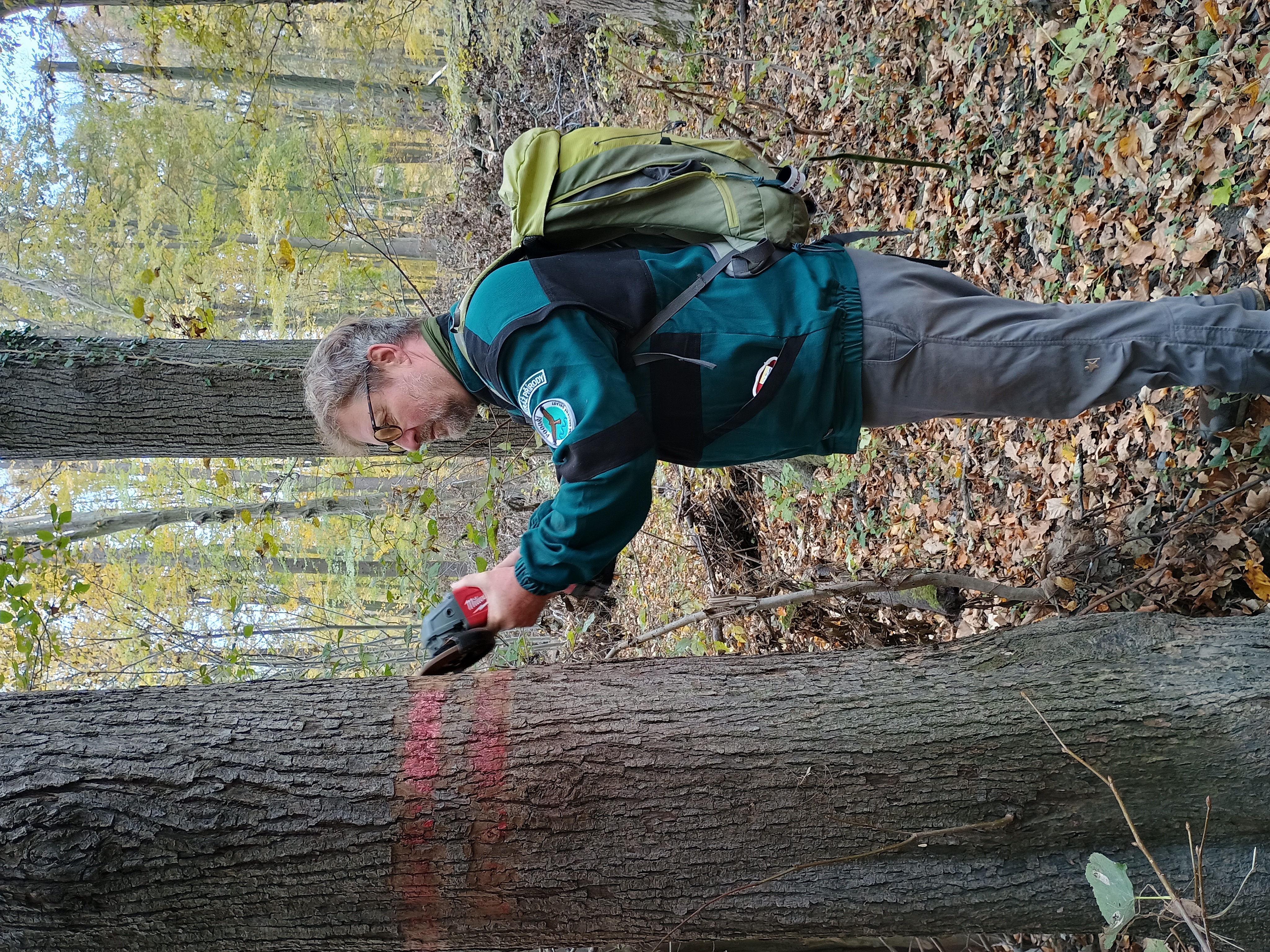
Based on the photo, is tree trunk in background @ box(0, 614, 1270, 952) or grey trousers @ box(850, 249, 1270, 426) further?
grey trousers @ box(850, 249, 1270, 426)

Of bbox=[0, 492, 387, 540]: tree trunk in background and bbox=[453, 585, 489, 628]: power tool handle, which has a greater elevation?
bbox=[453, 585, 489, 628]: power tool handle

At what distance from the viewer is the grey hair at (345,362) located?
8.02 feet

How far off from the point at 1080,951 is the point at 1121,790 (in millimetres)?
1223

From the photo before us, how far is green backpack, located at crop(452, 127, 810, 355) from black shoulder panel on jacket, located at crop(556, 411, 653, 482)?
47 cm

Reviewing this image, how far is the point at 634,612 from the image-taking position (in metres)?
7.27

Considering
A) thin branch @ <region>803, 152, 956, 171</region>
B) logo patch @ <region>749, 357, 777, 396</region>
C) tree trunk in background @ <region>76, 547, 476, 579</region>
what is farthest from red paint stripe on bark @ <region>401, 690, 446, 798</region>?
tree trunk in background @ <region>76, 547, 476, 579</region>

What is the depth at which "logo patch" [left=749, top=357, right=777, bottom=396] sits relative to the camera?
7.44 ft

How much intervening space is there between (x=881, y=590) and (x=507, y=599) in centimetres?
189

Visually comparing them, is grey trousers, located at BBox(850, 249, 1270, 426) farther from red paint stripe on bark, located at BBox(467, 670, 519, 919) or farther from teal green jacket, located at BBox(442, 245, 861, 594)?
red paint stripe on bark, located at BBox(467, 670, 519, 919)

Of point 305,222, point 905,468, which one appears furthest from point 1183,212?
point 305,222

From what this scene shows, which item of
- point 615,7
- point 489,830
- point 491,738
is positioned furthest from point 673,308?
point 615,7

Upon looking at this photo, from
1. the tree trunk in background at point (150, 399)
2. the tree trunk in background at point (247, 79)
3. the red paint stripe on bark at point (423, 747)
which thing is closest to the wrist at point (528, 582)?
the red paint stripe on bark at point (423, 747)

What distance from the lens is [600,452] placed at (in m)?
2.02

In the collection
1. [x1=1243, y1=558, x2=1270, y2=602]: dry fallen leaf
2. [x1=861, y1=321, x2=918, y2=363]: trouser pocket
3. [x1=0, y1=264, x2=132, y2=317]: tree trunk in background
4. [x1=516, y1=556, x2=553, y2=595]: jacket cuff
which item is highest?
[x1=861, y1=321, x2=918, y2=363]: trouser pocket
